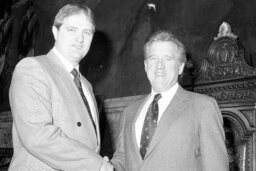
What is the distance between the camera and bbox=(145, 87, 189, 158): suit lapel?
8.90ft

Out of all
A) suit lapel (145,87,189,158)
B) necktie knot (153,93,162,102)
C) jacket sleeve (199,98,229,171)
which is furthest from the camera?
necktie knot (153,93,162,102)

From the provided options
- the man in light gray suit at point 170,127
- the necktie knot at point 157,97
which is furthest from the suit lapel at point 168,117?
the necktie knot at point 157,97

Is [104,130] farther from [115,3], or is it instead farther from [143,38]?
[115,3]

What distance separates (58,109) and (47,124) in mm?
165

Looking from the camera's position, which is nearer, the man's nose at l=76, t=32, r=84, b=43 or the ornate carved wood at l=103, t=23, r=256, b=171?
the man's nose at l=76, t=32, r=84, b=43

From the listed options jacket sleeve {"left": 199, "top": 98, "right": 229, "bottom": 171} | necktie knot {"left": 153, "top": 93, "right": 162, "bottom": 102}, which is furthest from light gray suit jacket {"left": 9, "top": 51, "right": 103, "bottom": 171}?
jacket sleeve {"left": 199, "top": 98, "right": 229, "bottom": 171}

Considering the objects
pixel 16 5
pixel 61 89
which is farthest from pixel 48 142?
pixel 16 5

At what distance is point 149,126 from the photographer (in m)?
2.85

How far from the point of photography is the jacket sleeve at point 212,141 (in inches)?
102

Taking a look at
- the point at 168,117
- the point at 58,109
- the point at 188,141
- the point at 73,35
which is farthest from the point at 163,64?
the point at 58,109

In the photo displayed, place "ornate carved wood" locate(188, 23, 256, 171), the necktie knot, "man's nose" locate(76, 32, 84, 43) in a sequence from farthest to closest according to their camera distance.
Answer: "ornate carved wood" locate(188, 23, 256, 171) < the necktie knot < "man's nose" locate(76, 32, 84, 43)

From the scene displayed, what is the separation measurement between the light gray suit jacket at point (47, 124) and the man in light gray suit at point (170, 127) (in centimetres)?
42

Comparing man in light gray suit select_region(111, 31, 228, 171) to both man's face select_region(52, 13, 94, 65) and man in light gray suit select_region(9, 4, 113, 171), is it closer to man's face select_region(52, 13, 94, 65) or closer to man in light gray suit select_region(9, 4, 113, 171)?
man in light gray suit select_region(9, 4, 113, 171)

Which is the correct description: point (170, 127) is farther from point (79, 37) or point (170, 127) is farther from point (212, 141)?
point (79, 37)
